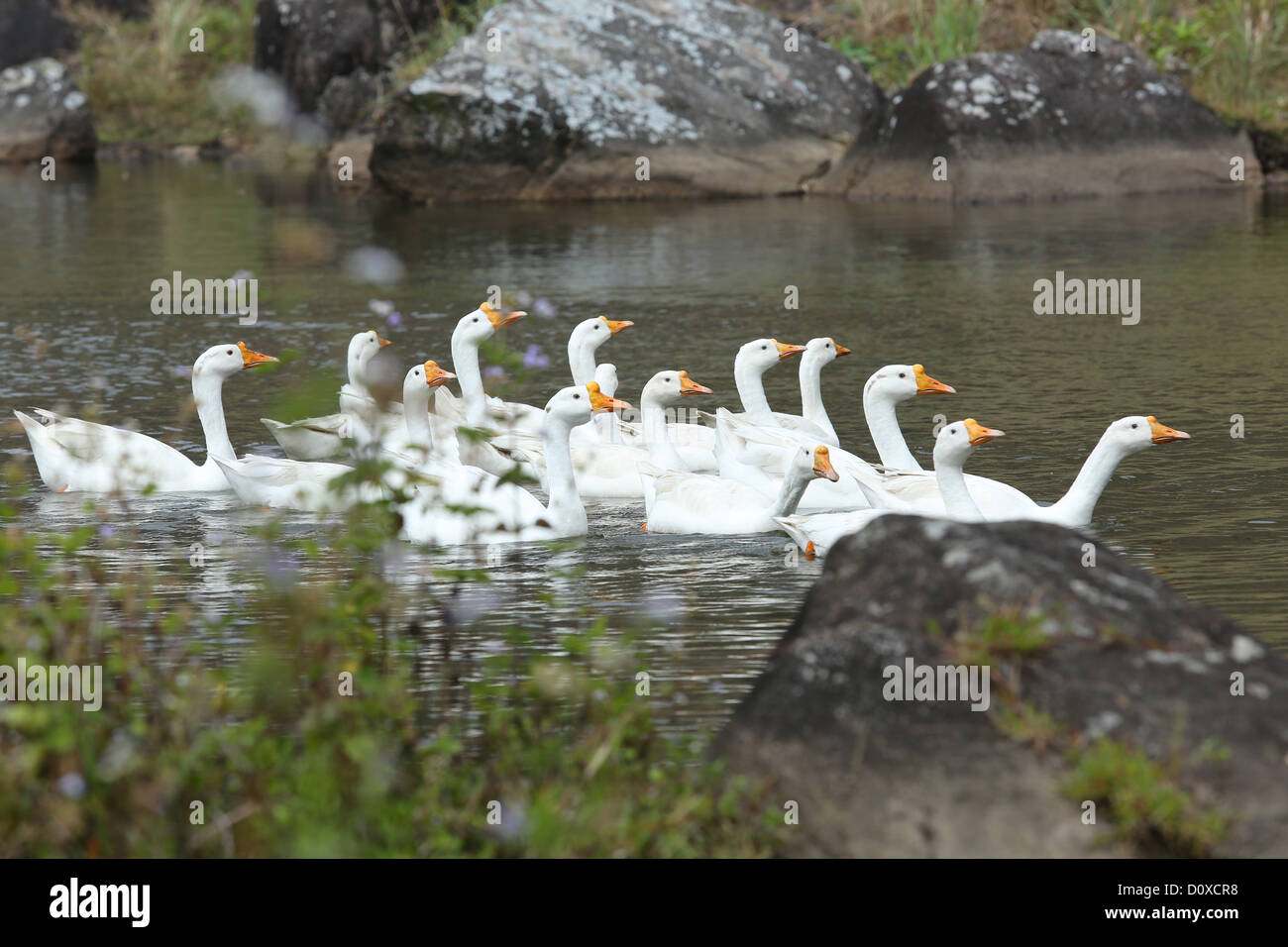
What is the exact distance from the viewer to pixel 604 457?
9125 millimetres

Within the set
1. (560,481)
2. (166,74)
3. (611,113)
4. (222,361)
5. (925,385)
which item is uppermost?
(166,74)

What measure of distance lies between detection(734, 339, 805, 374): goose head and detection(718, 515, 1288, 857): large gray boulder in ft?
17.4

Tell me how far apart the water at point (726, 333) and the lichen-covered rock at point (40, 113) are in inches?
291

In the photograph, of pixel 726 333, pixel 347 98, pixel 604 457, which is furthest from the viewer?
pixel 347 98

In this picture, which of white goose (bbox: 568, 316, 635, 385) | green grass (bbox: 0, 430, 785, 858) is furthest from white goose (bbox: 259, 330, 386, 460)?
green grass (bbox: 0, 430, 785, 858)

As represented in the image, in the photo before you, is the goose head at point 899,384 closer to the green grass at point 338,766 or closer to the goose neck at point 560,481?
the goose neck at point 560,481

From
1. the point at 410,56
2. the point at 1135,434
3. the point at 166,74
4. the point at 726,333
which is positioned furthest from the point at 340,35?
the point at 1135,434

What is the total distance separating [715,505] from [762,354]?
199 centimetres

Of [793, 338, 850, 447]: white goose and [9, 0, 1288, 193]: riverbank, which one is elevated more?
[9, 0, 1288, 193]: riverbank

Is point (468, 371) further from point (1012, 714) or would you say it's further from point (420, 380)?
point (1012, 714)

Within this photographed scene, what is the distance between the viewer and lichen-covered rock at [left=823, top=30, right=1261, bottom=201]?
20.7 metres

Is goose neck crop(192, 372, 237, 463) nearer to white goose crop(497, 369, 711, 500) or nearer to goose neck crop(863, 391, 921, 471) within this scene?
white goose crop(497, 369, 711, 500)

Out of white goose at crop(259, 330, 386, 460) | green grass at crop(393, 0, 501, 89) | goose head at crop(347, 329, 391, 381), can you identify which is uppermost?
green grass at crop(393, 0, 501, 89)
